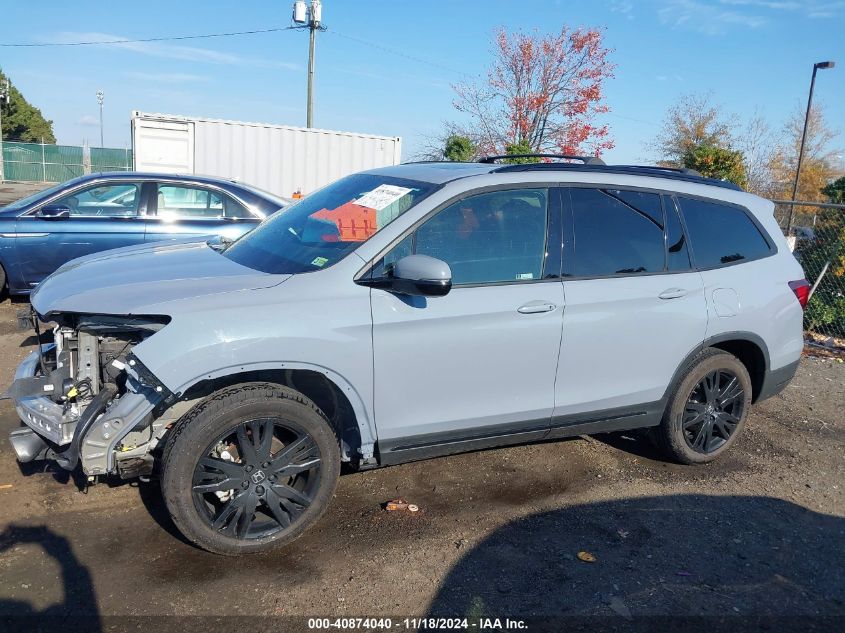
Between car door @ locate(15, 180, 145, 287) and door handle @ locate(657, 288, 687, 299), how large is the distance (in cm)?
592

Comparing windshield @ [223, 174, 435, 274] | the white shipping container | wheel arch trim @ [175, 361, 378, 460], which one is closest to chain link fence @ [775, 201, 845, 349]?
windshield @ [223, 174, 435, 274]

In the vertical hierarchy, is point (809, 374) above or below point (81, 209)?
below

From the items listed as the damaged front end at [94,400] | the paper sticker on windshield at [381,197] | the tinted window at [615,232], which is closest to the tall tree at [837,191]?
the tinted window at [615,232]

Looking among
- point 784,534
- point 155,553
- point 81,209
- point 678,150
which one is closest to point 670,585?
point 784,534

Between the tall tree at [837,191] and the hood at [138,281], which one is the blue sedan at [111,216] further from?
the tall tree at [837,191]

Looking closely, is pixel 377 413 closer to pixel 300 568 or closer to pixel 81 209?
pixel 300 568

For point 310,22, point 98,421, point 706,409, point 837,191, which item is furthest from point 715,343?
point 310,22

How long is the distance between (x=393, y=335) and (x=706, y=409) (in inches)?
96.6

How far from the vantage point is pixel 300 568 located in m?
3.41

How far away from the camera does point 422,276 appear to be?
334cm

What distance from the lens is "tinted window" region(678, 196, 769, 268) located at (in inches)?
180

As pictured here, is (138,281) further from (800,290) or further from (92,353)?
(800,290)

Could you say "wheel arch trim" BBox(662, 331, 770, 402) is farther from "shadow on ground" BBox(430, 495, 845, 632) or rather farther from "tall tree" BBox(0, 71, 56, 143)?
"tall tree" BBox(0, 71, 56, 143)

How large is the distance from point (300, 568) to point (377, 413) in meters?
0.84
